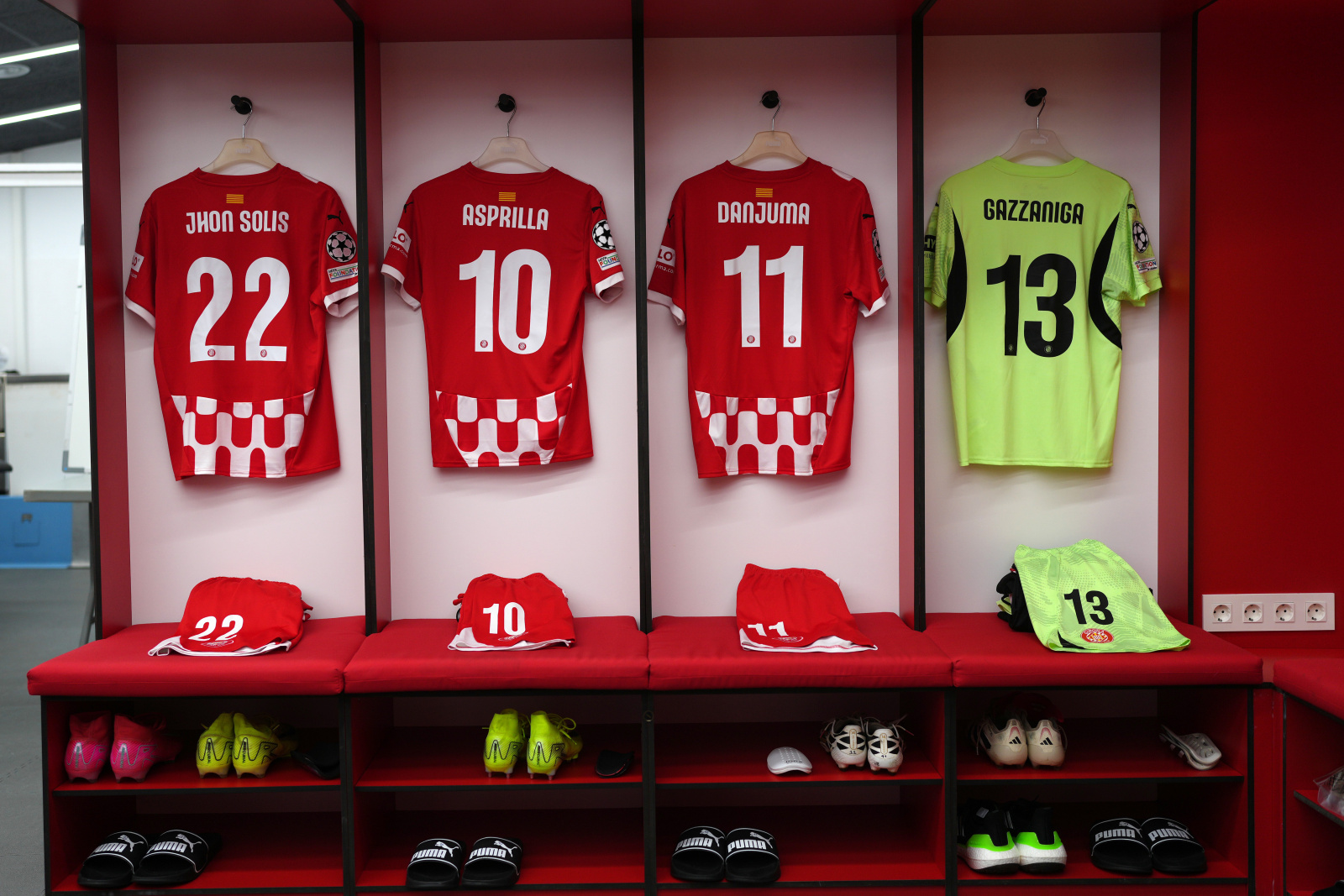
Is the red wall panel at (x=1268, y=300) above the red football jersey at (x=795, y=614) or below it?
above

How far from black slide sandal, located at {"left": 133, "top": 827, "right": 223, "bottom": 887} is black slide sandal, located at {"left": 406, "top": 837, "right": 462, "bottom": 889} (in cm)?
55

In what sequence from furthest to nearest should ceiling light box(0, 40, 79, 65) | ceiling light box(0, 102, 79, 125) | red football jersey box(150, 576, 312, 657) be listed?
ceiling light box(0, 102, 79, 125)
ceiling light box(0, 40, 79, 65)
red football jersey box(150, 576, 312, 657)

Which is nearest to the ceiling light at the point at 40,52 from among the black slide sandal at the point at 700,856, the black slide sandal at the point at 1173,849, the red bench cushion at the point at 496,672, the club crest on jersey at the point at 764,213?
the club crest on jersey at the point at 764,213

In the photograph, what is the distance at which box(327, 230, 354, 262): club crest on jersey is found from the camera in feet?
8.09

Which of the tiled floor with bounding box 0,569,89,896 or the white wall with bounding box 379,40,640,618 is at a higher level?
the white wall with bounding box 379,40,640,618

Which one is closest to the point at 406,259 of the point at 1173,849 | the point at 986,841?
the point at 986,841

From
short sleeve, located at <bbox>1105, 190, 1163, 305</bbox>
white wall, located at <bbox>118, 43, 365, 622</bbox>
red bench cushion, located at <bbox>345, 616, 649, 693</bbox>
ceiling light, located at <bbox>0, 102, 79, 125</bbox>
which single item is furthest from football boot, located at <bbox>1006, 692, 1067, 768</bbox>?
ceiling light, located at <bbox>0, 102, 79, 125</bbox>

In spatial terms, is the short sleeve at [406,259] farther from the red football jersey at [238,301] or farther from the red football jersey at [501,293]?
the red football jersey at [238,301]

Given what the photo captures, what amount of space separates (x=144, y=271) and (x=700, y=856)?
7.63 feet

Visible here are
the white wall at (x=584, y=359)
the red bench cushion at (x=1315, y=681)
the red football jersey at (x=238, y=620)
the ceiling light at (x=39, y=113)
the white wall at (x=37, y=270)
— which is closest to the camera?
the red bench cushion at (x=1315, y=681)

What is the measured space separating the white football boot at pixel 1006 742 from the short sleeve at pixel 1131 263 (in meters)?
1.31

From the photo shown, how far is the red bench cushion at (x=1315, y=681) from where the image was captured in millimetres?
1850

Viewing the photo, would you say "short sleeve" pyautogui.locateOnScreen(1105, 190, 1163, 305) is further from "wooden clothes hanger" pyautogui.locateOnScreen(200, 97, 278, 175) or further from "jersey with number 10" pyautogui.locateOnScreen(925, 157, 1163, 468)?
"wooden clothes hanger" pyautogui.locateOnScreen(200, 97, 278, 175)

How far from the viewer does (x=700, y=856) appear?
2125mm
